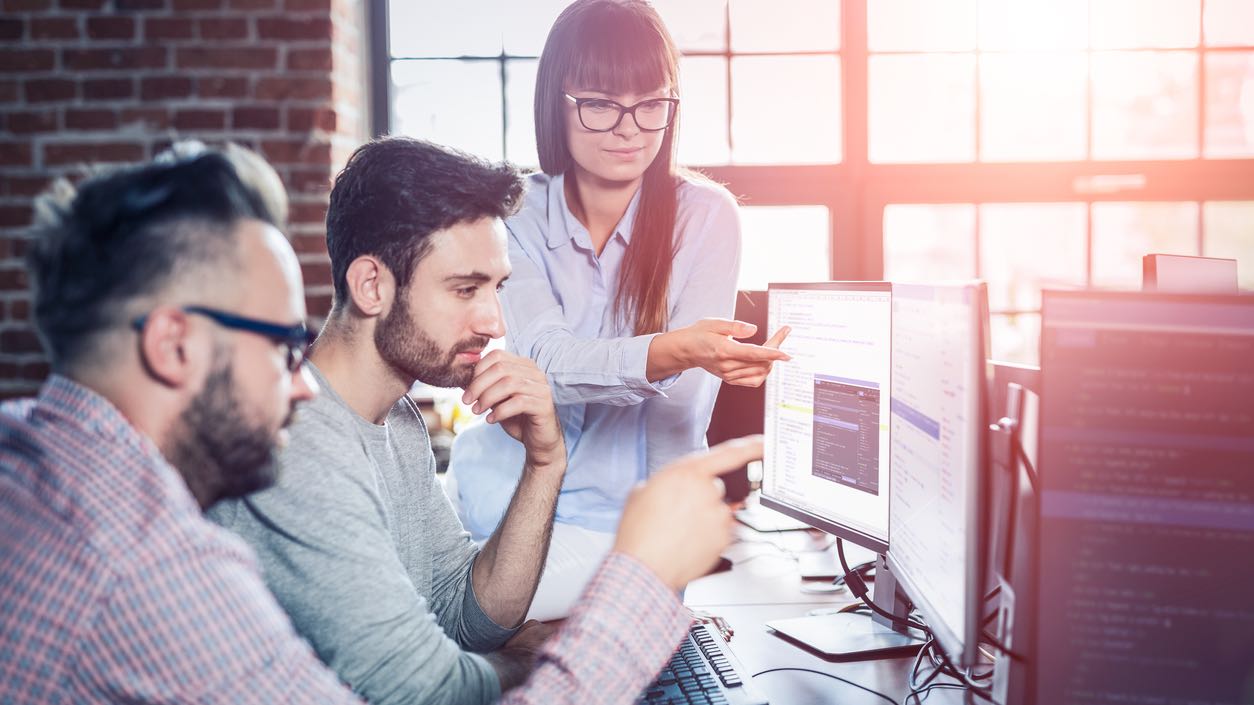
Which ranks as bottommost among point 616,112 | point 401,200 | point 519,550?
point 519,550

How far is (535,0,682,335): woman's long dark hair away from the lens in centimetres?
167

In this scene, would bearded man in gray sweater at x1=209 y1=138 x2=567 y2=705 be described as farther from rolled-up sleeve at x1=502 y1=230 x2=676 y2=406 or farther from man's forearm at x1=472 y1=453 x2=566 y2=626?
rolled-up sleeve at x1=502 y1=230 x2=676 y2=406

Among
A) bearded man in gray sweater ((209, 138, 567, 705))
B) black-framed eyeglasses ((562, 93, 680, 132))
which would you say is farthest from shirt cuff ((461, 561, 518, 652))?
black-framed eyeglasses ((562, 93, 680, 132))

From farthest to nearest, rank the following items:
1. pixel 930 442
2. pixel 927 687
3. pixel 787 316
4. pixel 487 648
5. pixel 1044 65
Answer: pixel 1044 65 → pixel 787 316 → pixel 487 648 → pixel 927 687 → pixel 930 442

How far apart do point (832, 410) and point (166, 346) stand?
37.1 inches

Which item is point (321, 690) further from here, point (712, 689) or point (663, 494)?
point (712, 689)

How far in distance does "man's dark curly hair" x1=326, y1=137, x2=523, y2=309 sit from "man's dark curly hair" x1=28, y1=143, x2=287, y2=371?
17.8 inches

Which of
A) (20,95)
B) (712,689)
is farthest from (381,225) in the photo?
(20,95)

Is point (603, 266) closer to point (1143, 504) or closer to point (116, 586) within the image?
point (1143, 504)

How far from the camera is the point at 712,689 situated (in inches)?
44.4

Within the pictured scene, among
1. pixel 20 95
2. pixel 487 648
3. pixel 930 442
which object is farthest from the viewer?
pixel 20 95

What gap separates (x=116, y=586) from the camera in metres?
0.68

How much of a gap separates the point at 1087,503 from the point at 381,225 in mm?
934

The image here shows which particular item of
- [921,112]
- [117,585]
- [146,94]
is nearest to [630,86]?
[117,585]
